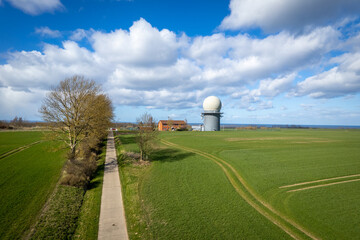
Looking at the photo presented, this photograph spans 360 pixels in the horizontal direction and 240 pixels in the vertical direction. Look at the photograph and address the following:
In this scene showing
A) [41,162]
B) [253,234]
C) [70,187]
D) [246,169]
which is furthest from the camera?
[41,162]

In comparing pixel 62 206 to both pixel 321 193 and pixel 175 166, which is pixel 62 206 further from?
pixel 321 193

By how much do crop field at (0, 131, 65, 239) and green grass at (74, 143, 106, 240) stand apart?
2.58m

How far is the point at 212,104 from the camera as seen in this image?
201 feet

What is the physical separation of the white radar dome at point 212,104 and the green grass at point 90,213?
50.0 metres

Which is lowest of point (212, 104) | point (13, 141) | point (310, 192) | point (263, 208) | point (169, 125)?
point (263, 208)

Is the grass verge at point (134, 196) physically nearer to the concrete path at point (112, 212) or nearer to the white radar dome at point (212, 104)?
the concrete path at point (112, 212)

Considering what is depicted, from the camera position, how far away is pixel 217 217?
1008cm

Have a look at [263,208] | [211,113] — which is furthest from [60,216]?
[211,113]

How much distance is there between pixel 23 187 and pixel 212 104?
54225 millimetres

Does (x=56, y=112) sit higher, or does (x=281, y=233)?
(x=56, y=112)

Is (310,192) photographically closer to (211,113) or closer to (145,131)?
(145,131)

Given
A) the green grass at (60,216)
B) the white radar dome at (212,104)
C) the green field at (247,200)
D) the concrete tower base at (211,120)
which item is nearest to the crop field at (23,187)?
the green grass at (60,216)

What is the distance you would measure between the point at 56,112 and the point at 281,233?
23.5m

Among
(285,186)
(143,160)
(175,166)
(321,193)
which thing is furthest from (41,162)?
(321,193)
